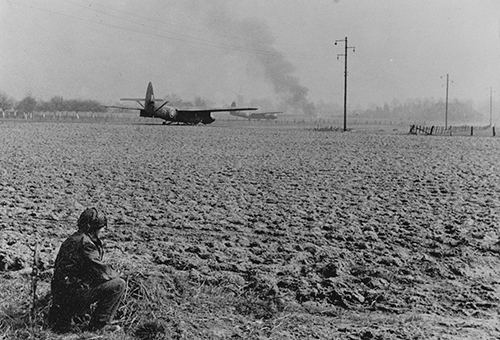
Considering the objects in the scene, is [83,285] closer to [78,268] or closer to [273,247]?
[78,268]

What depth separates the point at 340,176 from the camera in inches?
669

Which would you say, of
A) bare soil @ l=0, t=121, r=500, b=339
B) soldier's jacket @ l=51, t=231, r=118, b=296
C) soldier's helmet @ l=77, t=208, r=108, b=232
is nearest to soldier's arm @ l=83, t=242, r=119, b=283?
soldier's jacket @ l=51, t=231, r=118, b=296

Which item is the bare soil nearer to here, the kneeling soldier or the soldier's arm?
the kneeling soldier

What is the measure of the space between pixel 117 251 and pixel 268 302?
278 cm

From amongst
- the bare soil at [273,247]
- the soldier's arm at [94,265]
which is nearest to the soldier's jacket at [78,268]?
the soldier's arm at [94,265]

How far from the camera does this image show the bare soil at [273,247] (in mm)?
5520

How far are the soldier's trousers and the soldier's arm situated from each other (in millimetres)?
80

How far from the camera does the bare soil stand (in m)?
5.52

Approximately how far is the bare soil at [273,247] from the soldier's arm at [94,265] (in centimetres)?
49

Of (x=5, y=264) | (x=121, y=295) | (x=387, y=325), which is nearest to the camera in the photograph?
(x=121, y=295)

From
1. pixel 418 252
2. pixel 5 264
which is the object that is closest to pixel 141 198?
pixel 5 264

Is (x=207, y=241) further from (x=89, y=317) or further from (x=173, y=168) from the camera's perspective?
(x=173, y=168)

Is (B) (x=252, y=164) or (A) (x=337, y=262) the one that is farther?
(B) (x=252, y=164)

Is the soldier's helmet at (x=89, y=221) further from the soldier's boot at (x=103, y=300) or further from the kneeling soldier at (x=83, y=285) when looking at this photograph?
the soldier's boot at (x=103, y=300)
